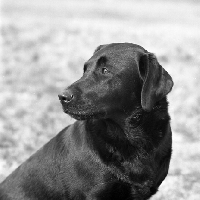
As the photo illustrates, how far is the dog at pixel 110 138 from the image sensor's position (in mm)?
3953

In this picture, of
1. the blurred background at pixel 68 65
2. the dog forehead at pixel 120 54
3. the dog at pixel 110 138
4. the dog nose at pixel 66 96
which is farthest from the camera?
the blurred background at pixel 68 65

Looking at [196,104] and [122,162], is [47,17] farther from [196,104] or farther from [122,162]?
[122,162]

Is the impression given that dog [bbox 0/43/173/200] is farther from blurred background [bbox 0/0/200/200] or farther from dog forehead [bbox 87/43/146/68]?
blurred background [bbox 0/0/200/200]

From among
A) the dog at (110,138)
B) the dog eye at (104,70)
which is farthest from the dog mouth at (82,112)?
the dog eye at (104,70)

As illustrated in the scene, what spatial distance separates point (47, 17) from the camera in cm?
1756

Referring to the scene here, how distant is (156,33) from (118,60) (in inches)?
421

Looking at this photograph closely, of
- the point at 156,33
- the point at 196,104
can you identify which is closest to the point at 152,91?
the point at 196,104

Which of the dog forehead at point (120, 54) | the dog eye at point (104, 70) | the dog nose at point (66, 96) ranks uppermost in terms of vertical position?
the dog forehead at point (120, 54)

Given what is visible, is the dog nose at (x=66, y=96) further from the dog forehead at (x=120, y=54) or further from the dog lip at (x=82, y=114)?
the dog forehead at (x=120, y=54)

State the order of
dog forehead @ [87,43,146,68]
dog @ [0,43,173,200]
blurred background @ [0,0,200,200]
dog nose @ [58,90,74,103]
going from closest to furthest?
dog nose @ [58,90,74,103]
dog @ [0,43,173,200]
dog forehead @ [87,43,146,68]
blurred background @ [0,0,200,200]

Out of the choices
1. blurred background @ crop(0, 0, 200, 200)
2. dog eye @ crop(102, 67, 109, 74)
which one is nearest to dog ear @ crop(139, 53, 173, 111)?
dog eye @ crop(102, 67, 109, 74)

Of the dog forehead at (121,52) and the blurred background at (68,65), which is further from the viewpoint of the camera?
the blurred background at (68,65)

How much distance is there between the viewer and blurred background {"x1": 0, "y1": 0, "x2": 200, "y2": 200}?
668cm

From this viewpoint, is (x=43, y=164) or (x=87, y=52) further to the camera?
(x=87, y=52)
